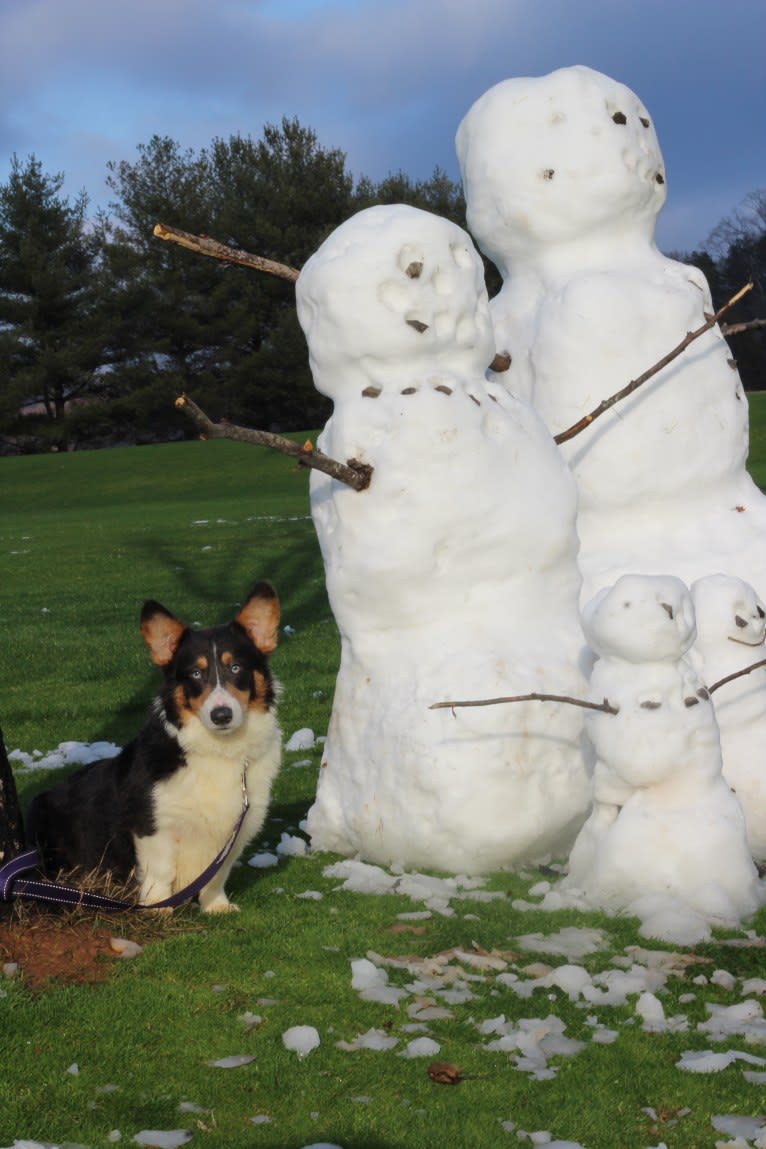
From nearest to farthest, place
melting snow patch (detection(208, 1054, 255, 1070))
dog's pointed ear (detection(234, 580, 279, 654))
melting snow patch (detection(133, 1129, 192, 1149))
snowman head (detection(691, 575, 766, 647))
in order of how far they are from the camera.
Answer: melting snow patch (detection(133, 1129, 192, 1149)) < melting snow patch (detection(208, 1054, 255, 1070)) < dog's pointed ear (detection(234, 580, 279, 654)) < snowman head (detection(691, 575, 766, 647))

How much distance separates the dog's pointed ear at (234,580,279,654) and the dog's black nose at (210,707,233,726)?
0.47m

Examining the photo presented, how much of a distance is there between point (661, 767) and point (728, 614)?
1.06 meters

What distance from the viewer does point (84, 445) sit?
5444cm

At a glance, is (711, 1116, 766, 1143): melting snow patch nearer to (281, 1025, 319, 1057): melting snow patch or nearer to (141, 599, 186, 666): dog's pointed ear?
(281, 1025, 319, 1057): melting snow patch

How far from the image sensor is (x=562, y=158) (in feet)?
21.0

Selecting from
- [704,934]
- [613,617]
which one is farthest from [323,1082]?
[613,617]

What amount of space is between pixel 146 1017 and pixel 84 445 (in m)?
51.9

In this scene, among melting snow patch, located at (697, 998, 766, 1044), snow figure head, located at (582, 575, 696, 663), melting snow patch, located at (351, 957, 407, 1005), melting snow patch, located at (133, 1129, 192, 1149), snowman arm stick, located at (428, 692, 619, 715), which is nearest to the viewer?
melting snow patch, located at (133, 1129, 192, 1149)

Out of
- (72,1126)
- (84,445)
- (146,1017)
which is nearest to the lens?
(72,1126)

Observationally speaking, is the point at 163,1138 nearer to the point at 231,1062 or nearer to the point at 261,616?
the point at 231,1062

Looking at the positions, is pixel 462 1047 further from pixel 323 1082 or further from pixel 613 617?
pixel 613 617

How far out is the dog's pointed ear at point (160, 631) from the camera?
5.29 m

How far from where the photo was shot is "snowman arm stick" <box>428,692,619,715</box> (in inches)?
203

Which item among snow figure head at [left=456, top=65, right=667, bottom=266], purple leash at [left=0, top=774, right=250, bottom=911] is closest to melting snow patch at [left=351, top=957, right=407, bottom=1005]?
purple leash at [left=0, top=774, right=250, bottom=911]
